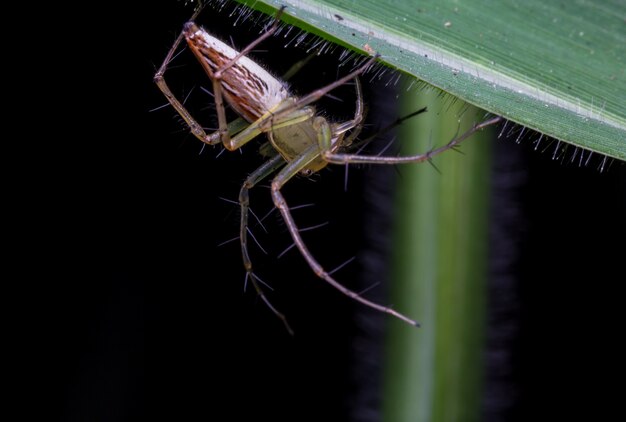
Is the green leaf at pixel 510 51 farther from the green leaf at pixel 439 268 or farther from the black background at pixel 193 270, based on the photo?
the black background at pixel 193 270

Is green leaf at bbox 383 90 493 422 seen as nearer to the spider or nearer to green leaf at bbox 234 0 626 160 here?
the spider

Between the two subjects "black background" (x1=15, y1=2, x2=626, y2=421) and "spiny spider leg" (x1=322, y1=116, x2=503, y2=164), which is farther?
"black background" (x1=15, y1=2, x2=626, y2=421)

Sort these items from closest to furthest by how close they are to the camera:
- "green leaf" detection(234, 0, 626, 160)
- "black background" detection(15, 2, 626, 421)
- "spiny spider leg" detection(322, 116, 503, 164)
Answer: "green leaf" detection(234, 0, 626, 160) → "spiny spider leg" detection(322, 116, 503, 164) → "black background" detection(15, 2, 626, 421)

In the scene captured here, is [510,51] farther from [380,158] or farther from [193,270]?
[193,270]

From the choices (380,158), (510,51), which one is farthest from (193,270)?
(510,51)

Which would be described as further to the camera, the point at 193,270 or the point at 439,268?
the point at 193,270

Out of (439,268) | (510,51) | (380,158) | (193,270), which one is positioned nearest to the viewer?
(510,51)

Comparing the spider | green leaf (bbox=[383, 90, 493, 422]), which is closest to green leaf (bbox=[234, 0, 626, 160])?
the spider

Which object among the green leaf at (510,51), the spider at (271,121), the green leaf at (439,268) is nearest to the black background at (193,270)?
the green leaf at (439,268)
